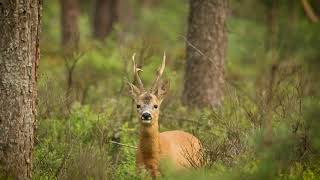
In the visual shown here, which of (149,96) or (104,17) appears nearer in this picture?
(149,96)

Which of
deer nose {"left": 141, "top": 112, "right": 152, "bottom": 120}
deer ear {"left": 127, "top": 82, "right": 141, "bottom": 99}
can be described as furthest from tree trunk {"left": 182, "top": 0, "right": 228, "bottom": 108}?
deer nose {"left": 141, "top": 112, "right": 152, "bottom": 120}

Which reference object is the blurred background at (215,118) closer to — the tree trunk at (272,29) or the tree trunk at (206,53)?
the tree trunk at (272,29)

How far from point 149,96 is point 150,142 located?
75 cm

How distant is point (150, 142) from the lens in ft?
32.9

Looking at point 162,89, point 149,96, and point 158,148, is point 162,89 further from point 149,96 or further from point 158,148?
point 158,148

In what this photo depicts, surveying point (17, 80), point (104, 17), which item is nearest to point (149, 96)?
point (17, 80)

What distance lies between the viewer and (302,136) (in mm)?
9016

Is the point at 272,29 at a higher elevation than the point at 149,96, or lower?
higher

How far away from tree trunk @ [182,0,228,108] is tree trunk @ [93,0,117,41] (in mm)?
11436

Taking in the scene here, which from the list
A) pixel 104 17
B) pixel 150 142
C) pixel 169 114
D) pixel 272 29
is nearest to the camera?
pixel 272 29

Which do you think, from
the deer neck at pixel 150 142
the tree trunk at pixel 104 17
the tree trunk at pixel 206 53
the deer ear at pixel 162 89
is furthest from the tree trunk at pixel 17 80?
the tree trunk at pixel 104 17

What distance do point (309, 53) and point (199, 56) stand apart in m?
3.37

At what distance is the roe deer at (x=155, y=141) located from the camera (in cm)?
981

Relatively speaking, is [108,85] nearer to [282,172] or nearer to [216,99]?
[216,99]
